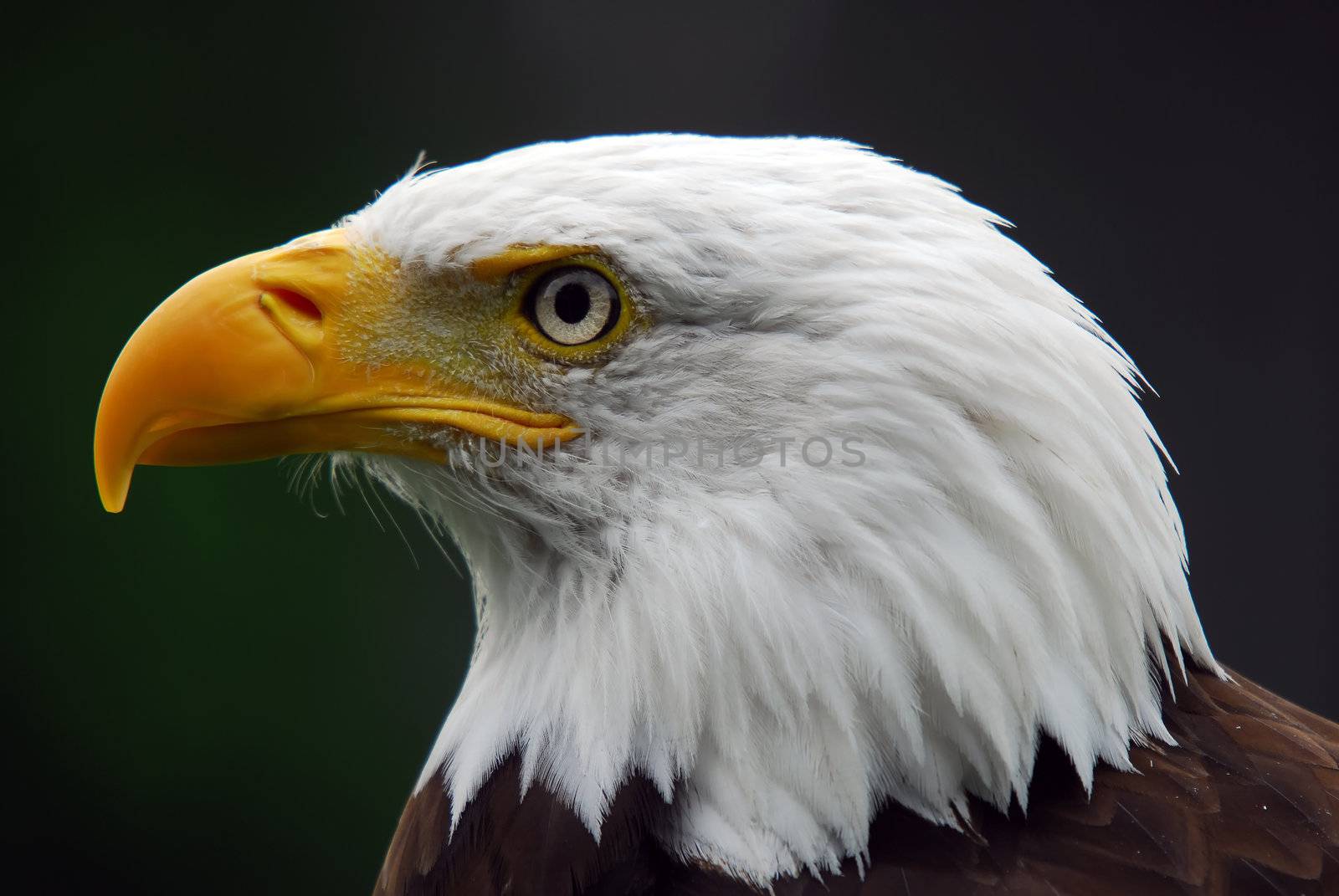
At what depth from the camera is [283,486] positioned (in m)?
2.82

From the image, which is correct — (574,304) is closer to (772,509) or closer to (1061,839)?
(772,509)

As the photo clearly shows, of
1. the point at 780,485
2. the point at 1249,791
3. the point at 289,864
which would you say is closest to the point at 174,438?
the point at 780,485

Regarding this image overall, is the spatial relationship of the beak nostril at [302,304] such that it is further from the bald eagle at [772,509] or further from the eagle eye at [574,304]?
the eagle eye at [574,304]

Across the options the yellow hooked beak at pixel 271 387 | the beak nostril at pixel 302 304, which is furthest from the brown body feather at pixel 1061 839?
the beak nostril at pixel 302 304

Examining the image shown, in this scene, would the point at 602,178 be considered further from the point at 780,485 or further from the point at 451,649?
the point at 451,649

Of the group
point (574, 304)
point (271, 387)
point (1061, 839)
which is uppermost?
point (574, 304)

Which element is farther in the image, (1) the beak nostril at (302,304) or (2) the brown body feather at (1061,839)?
(1) the beak nostril at (302,304)

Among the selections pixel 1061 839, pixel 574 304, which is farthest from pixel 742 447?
pixel 1061 839

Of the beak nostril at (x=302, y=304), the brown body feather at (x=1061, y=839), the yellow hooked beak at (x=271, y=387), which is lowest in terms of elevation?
the brown body feather at (x=1061, y=839)

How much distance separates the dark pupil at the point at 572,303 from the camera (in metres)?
0.98

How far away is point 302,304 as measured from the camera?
103 cm

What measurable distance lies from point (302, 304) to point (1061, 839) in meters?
0.77

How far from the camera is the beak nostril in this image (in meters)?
1.02

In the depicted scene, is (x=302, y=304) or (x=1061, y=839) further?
(x=302, y=304)
